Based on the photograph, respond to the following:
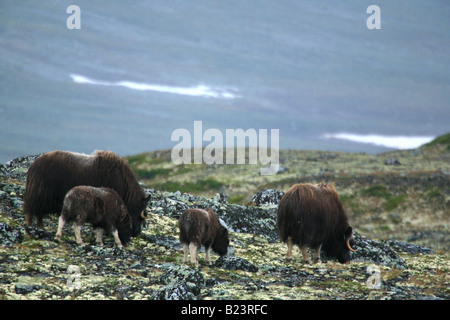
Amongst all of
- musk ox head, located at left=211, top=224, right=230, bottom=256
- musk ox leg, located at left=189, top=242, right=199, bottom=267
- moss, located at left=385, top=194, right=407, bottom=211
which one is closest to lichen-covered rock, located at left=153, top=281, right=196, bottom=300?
musk ox leg, located at left=189, top=242, right=199, bottom=267

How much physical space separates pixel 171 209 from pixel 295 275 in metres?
9.23

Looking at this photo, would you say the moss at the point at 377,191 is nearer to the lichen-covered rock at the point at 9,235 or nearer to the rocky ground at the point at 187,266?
the rocky ground at the point at 187,266

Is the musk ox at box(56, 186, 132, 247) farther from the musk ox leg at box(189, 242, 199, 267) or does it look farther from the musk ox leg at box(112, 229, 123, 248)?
the musk ox leg at box(189, 242, 199, 267)

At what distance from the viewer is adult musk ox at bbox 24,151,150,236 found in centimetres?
1642

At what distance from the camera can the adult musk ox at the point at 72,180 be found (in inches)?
647

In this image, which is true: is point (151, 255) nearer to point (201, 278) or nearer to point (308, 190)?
point (201, 278)

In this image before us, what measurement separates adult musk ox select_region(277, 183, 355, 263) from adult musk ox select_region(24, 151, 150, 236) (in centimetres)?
527

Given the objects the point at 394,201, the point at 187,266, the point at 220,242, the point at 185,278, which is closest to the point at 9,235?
the point at 187,266

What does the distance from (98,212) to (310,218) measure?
741 centimetres

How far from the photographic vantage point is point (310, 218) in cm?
1727

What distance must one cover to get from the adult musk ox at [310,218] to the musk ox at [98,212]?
A: 18.6 feet

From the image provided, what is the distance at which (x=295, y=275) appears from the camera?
51.0 feet
